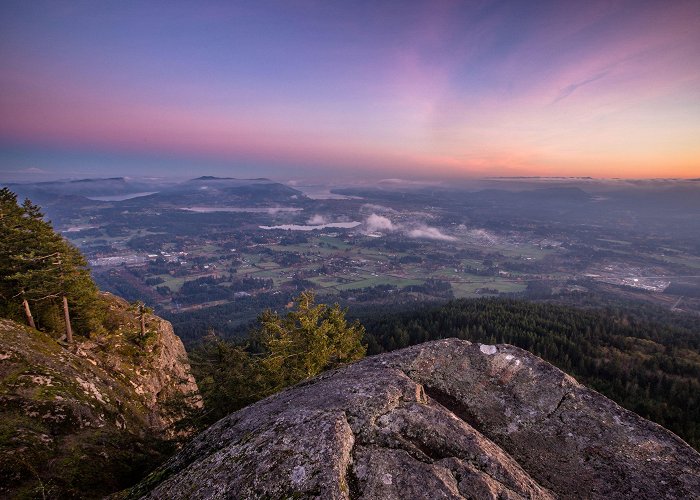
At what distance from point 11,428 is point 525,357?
26.6 m

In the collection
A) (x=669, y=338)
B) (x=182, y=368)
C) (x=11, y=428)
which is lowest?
(x=669, y=338)

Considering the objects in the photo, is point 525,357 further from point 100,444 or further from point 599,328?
point 599,328

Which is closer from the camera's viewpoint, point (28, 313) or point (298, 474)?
point (298, 474)

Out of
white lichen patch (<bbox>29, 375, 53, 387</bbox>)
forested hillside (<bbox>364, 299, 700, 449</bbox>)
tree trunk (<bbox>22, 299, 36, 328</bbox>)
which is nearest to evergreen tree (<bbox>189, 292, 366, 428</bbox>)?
white lichen patch (<bbox>29, 375, 53, 387</bbox>)

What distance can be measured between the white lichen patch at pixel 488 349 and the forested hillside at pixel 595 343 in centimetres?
7956

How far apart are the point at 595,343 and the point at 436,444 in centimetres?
15448

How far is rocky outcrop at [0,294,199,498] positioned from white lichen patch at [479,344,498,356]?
15.8 meters

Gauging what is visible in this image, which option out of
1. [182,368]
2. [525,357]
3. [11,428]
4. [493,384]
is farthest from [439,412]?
[182,368]

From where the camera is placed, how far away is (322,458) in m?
8.59

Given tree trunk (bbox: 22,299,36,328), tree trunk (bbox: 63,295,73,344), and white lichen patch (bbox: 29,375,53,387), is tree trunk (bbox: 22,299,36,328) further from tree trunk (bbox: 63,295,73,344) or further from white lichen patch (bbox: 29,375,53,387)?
white lichen patch (bbox: 29,375,53,387)

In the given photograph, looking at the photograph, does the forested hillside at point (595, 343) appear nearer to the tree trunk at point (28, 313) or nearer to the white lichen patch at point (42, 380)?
the white lichen patch at point (42, 380)

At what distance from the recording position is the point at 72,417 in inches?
825

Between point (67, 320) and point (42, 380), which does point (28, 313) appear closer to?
point (67, 320)

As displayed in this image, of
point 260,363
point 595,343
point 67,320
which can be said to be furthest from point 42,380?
point 595,343
